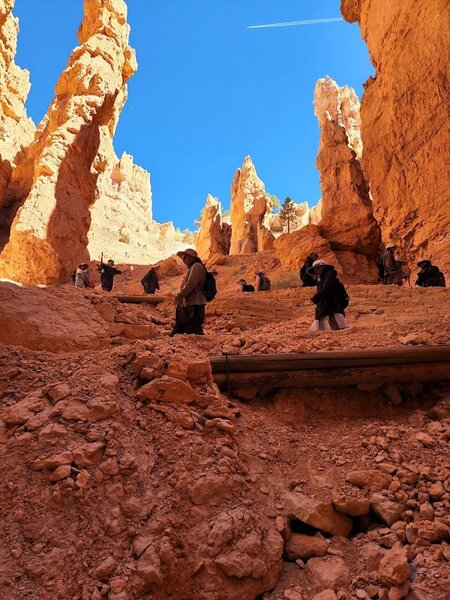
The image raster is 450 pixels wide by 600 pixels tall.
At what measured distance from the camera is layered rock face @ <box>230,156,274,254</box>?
36812mm

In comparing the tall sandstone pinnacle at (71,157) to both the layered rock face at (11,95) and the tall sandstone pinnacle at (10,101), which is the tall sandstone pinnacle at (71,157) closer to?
the tall sandstone pinnacle at (10,101)

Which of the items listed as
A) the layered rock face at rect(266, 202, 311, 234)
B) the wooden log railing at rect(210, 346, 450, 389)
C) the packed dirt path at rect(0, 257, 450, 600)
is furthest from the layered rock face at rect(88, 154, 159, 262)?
the packed dirt path at rect(0, 257, 450, 600)

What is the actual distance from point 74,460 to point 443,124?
54.4 feet

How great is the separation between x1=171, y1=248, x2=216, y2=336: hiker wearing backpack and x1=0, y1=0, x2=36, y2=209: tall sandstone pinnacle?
69.3 ft

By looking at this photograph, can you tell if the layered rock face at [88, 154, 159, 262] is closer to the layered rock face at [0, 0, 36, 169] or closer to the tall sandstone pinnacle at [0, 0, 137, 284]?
the layered rock face at [0, 0, 36, 169]

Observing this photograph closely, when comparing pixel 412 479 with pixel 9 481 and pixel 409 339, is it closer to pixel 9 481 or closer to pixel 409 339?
pixel 409 339

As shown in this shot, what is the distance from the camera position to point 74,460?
245 centimetres

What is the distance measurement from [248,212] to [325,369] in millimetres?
37818

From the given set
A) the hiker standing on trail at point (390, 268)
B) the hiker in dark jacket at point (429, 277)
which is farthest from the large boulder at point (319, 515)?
the hiker standing on trail at point (390, 268)

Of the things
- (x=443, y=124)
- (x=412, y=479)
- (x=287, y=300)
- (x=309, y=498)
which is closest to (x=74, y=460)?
(x=309, y=498)

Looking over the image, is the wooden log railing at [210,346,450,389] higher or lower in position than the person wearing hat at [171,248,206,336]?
lower

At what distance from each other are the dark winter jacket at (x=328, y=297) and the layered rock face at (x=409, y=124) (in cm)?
879

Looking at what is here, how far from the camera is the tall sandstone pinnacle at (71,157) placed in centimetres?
1911

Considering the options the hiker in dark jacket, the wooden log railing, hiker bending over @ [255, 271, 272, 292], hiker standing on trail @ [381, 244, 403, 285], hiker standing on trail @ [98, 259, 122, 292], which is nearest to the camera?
the wooden log railing
